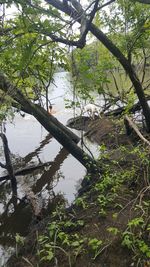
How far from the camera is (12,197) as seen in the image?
916cm

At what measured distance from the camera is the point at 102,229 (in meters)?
5.12

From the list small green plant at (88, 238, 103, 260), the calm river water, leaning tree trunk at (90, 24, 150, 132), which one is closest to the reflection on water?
the calm river water

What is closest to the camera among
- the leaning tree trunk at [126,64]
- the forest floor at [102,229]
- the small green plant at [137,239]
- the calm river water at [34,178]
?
the small green plant at [137,239]

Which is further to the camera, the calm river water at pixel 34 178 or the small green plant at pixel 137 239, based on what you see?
the calm river water at pixel 34 178

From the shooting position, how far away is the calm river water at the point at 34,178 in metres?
7.78

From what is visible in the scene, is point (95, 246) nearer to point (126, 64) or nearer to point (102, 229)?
point (102, 229)

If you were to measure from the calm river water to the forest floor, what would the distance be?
46.6 inches

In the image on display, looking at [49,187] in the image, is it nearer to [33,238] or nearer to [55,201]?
[55,201]

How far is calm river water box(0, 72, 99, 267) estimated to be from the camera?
7778 millimetres

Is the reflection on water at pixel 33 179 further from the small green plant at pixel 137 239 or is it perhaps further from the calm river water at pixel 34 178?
the small green plant at pixel 137 239

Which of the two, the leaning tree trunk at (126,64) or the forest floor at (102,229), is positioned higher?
the leaning tree trunk at (126,64)

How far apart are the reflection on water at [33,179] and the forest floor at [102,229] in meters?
1.29

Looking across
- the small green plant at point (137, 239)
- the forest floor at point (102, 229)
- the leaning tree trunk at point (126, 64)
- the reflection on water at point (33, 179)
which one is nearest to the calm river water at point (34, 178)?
the reflection on water at point (33, 179)

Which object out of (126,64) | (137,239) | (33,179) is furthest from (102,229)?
(33,179)
